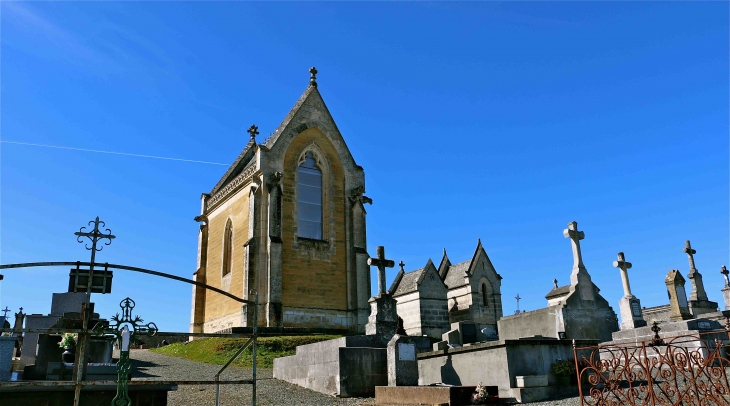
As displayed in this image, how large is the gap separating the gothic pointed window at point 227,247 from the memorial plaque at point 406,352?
51.1 ft

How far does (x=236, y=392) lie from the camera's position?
1237 centimetres

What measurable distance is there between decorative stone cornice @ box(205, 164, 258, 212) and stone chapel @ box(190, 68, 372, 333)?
5 centimetres

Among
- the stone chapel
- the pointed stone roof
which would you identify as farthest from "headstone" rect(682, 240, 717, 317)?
the stone chapel

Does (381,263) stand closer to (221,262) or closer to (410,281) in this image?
(221,262)

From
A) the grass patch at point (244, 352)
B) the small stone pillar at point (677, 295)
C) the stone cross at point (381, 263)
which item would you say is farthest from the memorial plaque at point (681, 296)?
the grass patch at point (244, 352)

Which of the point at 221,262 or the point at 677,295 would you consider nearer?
the point at 677,295

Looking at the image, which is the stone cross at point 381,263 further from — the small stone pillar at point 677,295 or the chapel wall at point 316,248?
the small stone pillar at point 677,295

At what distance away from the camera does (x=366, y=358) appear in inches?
503

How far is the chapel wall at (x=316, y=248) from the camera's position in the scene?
23.8 m

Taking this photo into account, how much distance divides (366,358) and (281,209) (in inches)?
487

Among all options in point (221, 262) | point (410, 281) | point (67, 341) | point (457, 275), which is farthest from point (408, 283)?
point (67, 341)

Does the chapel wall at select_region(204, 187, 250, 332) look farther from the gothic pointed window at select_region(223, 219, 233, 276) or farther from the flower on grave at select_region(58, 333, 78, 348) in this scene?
the flower on grave at select_region(58, 333, 78, 348)

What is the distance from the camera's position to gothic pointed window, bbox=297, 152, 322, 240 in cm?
2519

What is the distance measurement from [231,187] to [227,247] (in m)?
2.88
